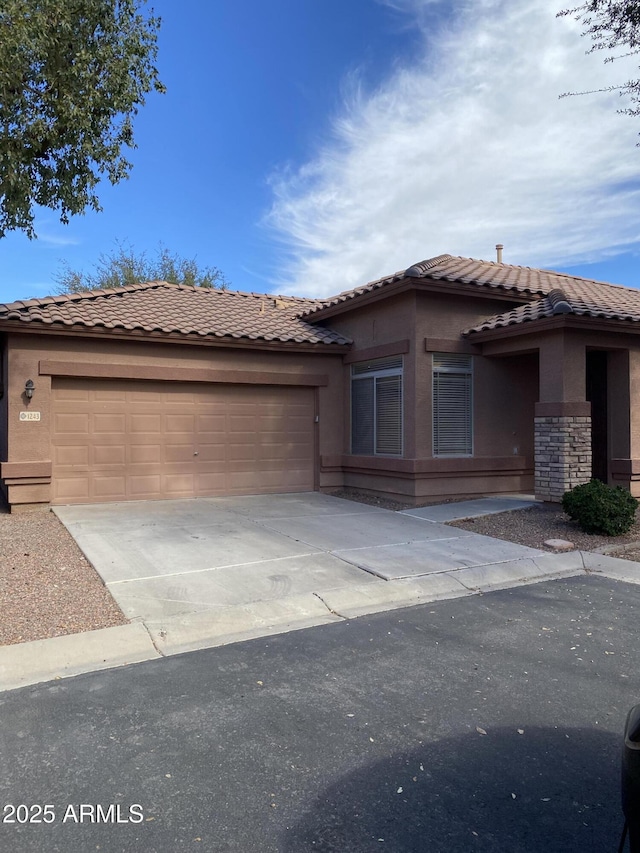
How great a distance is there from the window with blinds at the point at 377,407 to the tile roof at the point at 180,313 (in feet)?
3.54

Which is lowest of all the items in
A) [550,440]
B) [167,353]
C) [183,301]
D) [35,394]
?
[550,440]

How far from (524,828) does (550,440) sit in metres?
9.22

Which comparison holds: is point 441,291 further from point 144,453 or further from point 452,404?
point 144,453

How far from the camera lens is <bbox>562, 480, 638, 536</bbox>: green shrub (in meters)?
9.40

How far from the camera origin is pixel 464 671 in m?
4.78

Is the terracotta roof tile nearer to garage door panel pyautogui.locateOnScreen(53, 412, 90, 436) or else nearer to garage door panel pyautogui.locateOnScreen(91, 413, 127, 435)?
garage door panel pyautogui.locateOnScreen(91, 413, 127, 435)

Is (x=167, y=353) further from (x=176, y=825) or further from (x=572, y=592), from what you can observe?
(x=176, y=825)

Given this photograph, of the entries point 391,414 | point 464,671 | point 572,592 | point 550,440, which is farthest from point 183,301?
point 464,671

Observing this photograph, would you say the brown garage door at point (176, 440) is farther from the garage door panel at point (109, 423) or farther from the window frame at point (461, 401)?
the window frame at point (461, 401)

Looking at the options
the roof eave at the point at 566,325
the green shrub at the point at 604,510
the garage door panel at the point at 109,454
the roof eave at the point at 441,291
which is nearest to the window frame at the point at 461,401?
the roof eave at the point at 566,325

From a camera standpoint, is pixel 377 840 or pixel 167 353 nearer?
pixel 377 840

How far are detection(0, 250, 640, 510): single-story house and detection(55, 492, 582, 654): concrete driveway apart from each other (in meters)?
1.37

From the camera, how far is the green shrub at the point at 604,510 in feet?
30.8

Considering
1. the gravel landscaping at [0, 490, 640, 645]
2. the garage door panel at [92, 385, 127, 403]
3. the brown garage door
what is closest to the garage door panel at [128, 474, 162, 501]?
the brown garage door
